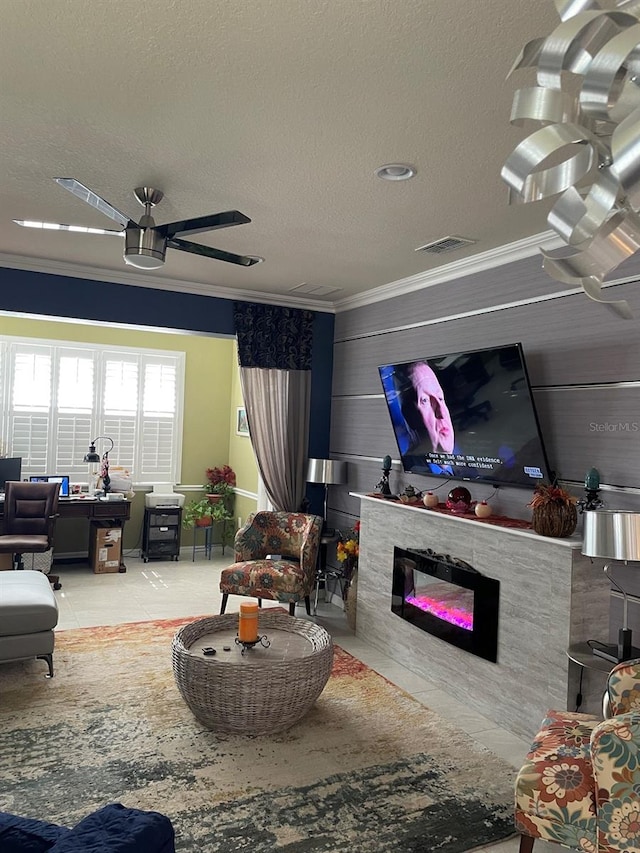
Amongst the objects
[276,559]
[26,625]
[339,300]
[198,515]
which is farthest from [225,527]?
[26,625]

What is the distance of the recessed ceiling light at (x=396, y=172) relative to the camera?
112 inches

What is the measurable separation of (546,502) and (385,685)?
157cm

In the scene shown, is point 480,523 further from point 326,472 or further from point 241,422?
point 241,422

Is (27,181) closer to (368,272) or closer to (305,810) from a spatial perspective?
(368,272)

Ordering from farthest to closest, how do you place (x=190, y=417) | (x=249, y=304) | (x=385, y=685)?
(x=190, y=417)
(x=249, y=304)
(x=385, y=685)

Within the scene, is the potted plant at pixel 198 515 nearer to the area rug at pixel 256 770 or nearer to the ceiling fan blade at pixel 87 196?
the area rug at pixel 256 770

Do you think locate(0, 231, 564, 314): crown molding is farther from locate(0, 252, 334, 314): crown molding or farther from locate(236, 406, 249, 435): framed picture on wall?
locate(236, 406, 249, 435): framed picture on wall

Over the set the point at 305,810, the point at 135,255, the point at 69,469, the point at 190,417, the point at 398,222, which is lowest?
the point at 305,810

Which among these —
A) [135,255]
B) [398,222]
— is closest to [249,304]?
[398,222]

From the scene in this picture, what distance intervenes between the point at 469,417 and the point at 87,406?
15.8 feet

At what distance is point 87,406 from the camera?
23.7ft

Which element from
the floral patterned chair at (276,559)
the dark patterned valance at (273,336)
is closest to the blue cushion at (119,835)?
the floral patterned chair at (276,559)

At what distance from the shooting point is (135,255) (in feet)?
9.68

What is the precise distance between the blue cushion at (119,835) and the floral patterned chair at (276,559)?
351cm
